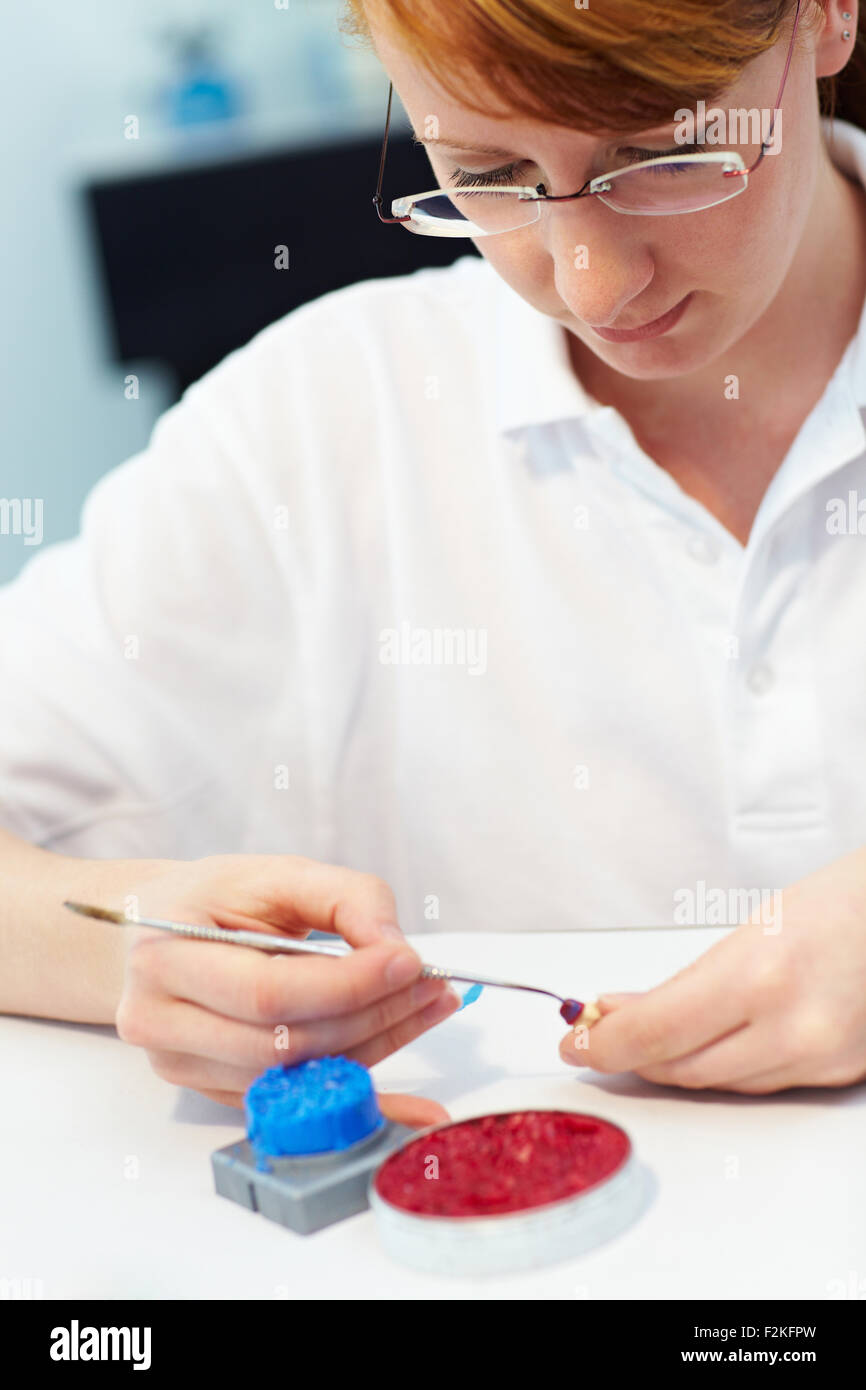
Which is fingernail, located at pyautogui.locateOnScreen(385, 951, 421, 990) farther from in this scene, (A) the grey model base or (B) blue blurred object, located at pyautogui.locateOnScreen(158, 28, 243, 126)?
(B) blue blurred object, located at pyautogui.locateOnScreen(158, 28, 243, 126)

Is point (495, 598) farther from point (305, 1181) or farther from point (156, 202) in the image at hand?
point (156, 202)

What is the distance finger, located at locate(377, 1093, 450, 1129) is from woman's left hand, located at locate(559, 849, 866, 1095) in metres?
0.08

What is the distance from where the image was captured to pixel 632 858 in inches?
45.8

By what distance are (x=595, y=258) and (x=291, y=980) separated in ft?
1.38

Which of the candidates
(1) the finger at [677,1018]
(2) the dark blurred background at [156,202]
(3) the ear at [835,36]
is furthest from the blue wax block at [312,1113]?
(2) the dark blurred background at [156,202]

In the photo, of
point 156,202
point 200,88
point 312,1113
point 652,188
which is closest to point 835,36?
point 652,188

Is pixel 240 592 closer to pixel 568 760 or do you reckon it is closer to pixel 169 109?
pixel 568 760

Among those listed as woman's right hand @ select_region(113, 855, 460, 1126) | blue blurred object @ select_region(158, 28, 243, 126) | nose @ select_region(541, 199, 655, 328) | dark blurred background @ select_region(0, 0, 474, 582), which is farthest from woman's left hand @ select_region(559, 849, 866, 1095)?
blue blurred object @ select_region(158, 28, 243, 126)

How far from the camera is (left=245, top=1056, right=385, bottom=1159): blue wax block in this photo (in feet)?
2.19

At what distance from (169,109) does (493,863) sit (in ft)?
8.34

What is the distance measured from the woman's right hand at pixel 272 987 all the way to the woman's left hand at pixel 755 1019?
0.10 meters

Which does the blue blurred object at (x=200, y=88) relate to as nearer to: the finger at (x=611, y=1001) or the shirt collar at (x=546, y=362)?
the shirt collar at (x=546, y=362)

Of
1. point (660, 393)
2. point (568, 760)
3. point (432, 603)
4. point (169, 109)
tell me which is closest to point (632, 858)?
point (568, 760)

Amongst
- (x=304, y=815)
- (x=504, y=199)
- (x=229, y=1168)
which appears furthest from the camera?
(x=304, y=815)
